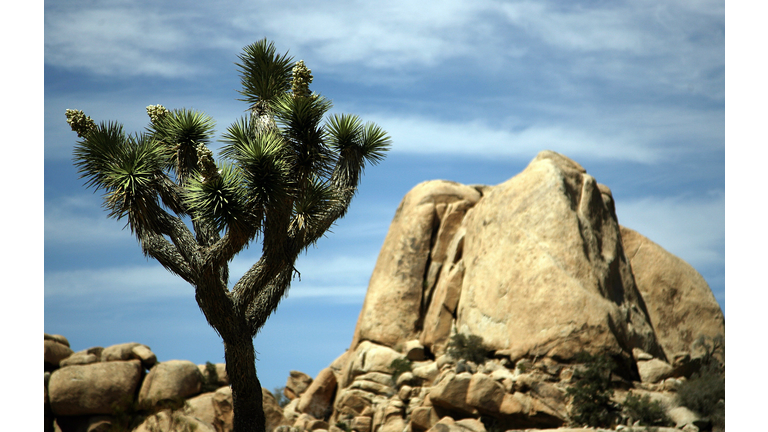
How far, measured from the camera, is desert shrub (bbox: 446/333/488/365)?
20.3m

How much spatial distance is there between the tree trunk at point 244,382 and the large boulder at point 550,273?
841cm

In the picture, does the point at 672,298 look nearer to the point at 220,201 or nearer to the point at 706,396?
the point at 706,396

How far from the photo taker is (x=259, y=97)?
16.9m

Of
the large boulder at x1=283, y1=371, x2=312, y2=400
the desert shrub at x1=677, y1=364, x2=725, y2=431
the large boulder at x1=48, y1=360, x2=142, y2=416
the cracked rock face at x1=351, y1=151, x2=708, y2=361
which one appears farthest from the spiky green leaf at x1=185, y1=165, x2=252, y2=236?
the large boulder at x1=283, y1=371, x2=312, y2=400

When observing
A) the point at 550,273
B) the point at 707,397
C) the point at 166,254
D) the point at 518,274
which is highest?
the point at 518,274

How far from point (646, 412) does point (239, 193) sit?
1190 cm

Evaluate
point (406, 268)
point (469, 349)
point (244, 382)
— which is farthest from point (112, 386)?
point (469, 349)

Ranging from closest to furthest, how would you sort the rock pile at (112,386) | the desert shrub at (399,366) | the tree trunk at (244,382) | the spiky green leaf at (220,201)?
the spiky green leaf at (220,201) → the tree trunk at (244,382) → the desert shrub at (399,366) → the rock pile at (112,386)

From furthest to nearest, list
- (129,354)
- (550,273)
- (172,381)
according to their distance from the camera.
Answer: (129,354) → (172,381) → (550,273)

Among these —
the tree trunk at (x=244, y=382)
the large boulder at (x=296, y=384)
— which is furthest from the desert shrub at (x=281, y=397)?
the tree trunk at (x=244, y=382)

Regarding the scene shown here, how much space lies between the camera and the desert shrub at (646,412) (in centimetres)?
1667

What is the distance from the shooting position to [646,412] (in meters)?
16.8

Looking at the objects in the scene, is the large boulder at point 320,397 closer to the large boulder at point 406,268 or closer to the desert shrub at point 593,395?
the large boulder at point 406,268
